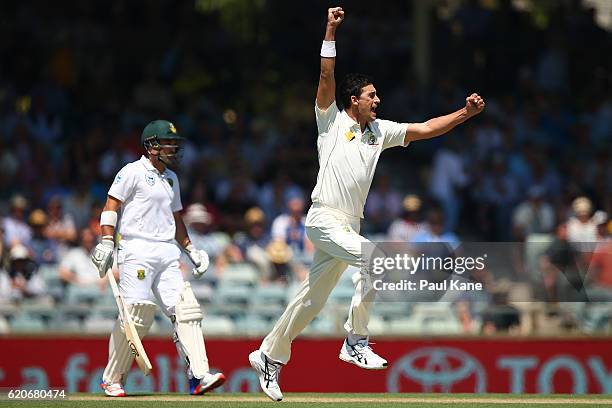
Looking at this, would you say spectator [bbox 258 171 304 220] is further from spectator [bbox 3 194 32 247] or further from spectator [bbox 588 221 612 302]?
spectator [bbox 588 221 612 302]

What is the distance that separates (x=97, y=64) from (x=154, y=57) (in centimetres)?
73

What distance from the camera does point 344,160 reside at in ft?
29.2

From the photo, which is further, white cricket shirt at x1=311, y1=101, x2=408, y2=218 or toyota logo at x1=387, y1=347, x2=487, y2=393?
toyota logo at x1=387, y1=347, x2=487, y2=393

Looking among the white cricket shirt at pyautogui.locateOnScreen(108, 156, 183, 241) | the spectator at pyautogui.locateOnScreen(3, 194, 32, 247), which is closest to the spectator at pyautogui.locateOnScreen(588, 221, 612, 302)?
the white cricket shirt at pyautogui.locateOnScreen(108, 156, 183, 241)

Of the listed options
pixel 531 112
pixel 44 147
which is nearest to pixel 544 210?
pixel 531 112

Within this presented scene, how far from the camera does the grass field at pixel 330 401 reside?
8.93 metres

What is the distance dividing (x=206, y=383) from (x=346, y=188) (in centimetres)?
173

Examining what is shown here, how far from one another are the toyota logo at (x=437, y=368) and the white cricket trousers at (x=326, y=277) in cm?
398

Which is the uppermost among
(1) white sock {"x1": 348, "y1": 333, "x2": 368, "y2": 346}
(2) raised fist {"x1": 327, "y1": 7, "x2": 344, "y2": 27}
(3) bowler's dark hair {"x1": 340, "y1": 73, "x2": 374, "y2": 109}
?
(2) raised fist {"x1": 327, "y1": 7, "x2": 344, "y2": 27}

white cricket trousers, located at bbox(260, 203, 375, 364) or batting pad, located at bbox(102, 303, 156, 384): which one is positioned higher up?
white cricket trousers, located at bbox(260, 203, 375, 364)

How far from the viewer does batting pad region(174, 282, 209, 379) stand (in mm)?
9445

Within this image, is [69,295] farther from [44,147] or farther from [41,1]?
[41,1]

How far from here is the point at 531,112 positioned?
17.0m

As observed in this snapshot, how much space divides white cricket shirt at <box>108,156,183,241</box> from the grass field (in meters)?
1.14
